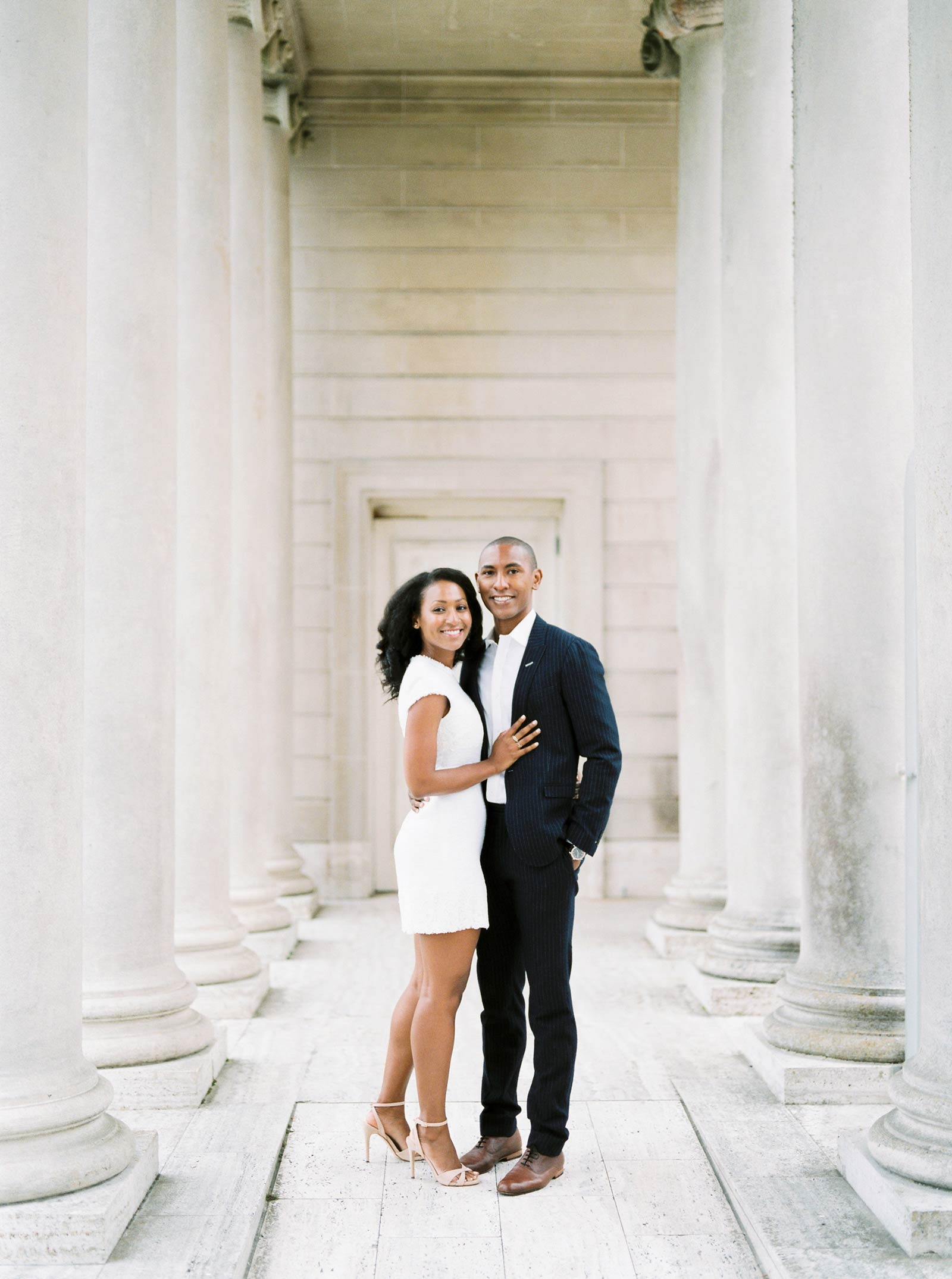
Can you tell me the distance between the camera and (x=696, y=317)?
908 centimetres

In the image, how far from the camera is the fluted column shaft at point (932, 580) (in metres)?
3.70

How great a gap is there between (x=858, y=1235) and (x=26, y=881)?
264cm

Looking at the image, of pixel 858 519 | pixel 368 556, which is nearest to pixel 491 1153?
pixel 858 519

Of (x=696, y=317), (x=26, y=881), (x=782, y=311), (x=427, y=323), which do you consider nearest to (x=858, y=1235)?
(x=26, y=881)

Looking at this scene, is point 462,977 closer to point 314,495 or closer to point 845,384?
point 845,384

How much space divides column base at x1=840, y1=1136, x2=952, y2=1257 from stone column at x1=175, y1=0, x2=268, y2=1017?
3717 millimetres

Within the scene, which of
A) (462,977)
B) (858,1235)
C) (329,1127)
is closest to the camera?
(858,1235)

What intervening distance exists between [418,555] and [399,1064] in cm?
780

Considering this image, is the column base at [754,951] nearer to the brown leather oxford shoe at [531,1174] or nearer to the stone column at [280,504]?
the brown leather oxford shoe at [531,1174]

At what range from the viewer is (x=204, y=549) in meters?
6.88

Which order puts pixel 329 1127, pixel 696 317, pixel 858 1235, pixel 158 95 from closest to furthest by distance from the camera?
pixel 858 1235 → pixel 329 1127 → pixel 158 95 → pixel 696 317

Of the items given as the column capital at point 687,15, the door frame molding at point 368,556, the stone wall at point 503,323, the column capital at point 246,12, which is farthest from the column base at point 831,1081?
the column capital at point 246,12

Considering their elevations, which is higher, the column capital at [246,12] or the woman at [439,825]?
the column capital at [246,12]

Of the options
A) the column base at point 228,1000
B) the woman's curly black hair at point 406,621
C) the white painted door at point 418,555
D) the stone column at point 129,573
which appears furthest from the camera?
the white painted door at point 418,555
